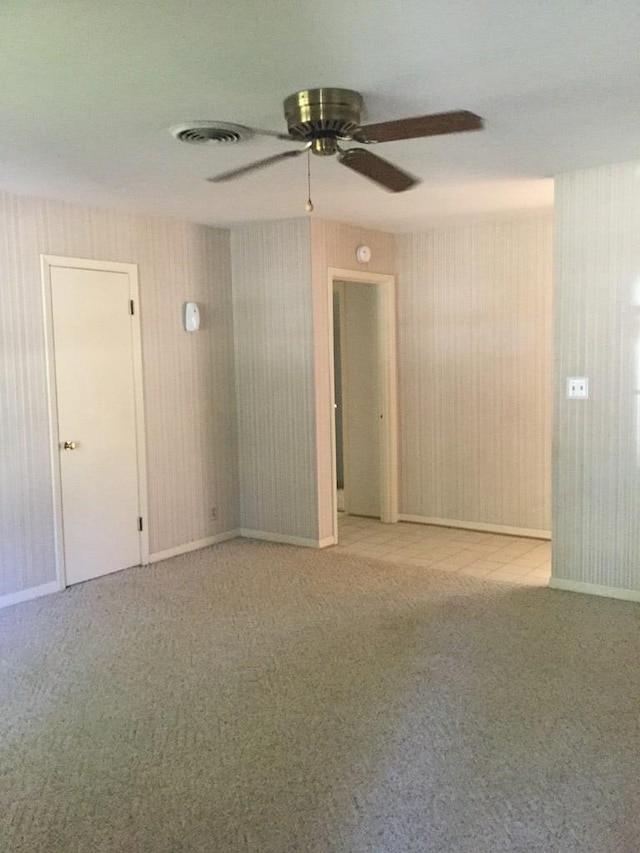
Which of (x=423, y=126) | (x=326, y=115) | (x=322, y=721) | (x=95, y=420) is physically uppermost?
(x=326, y=115)

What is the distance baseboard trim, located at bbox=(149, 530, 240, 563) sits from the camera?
5.40 m

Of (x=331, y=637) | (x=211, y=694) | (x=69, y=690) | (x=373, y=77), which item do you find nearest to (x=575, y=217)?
(x=373, y=77)

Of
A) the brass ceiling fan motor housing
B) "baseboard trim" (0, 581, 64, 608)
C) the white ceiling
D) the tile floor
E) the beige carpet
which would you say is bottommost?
the beige carpet

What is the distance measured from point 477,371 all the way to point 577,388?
181 centimetres

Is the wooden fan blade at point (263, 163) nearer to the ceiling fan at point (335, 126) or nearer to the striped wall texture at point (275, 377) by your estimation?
the ceiling fan at point (335, 126)

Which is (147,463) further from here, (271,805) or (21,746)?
(271,805)

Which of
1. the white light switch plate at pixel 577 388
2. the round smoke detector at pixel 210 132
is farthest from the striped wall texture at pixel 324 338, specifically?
the round smoke detector at pixel 210 132

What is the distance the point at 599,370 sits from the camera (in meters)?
4.26

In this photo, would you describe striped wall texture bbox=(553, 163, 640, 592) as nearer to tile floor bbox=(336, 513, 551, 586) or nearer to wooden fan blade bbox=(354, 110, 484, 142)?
tile floor bbox=(336, 513, 551, 586)

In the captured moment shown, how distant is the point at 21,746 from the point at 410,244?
487cm

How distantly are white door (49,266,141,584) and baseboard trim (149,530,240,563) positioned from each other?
0.16m

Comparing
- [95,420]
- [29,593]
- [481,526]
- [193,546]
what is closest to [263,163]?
[95,420]

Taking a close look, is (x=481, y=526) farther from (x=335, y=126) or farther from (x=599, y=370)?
(x=335, y=126)

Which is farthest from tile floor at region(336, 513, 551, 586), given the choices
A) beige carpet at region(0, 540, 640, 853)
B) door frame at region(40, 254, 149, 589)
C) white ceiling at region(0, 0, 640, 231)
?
white ceiling at region(0, 0, 640, 231)
